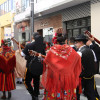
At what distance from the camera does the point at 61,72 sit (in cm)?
364

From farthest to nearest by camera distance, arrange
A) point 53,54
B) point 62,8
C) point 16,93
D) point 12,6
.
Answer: point 12,6 → point 62,8 → point 16,93 → point 53,54

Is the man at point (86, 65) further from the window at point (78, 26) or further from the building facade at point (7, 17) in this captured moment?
the building facade at point (7, 17)

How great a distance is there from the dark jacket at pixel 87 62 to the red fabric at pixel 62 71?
0.40 metres

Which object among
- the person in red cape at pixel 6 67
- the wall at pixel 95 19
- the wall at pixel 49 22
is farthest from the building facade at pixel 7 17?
the person in red cape at pixel 6 67

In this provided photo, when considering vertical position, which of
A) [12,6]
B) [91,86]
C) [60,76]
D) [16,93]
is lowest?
[16,93]

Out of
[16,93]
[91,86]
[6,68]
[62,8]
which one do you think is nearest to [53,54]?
[91,86]

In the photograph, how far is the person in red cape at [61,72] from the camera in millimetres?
3637

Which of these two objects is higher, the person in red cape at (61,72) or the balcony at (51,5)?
the balcony at (51,5)

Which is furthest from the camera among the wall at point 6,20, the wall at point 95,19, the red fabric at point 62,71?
the wall at point 6,20

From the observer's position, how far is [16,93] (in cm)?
683

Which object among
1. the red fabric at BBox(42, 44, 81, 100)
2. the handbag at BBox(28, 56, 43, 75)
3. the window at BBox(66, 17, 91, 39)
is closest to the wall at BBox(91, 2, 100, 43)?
the window at BBox(66, 17, 91, 39)

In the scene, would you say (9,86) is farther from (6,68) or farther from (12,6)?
(12,6)

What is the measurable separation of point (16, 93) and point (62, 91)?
11.3 ft

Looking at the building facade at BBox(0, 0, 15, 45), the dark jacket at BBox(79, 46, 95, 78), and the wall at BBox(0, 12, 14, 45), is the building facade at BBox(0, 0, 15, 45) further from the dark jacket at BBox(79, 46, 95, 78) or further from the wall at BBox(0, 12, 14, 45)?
the dark jacket at BBox(79, 46, 95, 78)
